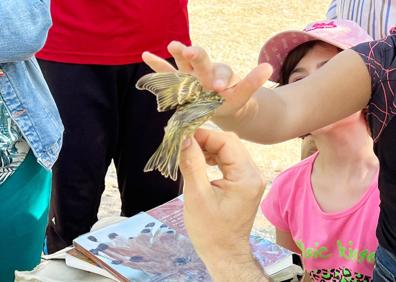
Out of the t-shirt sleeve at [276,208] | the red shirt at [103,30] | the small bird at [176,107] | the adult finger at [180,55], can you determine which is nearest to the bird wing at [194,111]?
the small bird at [176,107]

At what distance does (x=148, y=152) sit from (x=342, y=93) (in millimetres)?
1028

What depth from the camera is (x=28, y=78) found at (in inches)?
67.8

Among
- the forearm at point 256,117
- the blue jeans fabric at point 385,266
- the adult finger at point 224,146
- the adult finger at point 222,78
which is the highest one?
the adult finger at point 222,78

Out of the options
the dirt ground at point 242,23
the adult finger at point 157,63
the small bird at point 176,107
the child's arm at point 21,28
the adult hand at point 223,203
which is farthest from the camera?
the dirt ground at point 242,23

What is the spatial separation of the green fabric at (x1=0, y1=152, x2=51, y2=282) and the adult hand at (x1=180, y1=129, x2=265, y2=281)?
79cm

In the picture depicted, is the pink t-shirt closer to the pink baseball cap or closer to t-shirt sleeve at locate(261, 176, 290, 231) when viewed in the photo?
t-shirt sleeve at locate(261, 176, 290, 231)

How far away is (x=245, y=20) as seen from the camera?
6727 millimetres

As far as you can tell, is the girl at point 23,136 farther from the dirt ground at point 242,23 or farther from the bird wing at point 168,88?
the dirt ground at point 242,23

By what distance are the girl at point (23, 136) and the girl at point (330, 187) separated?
642mm

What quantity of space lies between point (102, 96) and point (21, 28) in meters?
0.65

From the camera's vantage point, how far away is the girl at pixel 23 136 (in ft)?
5.18

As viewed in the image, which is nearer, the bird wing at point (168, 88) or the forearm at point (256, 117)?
the bird wing at point (168, 88)

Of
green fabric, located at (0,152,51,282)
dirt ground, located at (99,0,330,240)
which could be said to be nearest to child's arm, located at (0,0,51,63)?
green fabric, located at (0,152,51,282)

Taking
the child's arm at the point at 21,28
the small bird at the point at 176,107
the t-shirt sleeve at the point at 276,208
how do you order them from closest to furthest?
the small bird at the point at 176,107 → the child's arm at the point at 21,28 → the t-shirt sleeve at the point at 276,208
